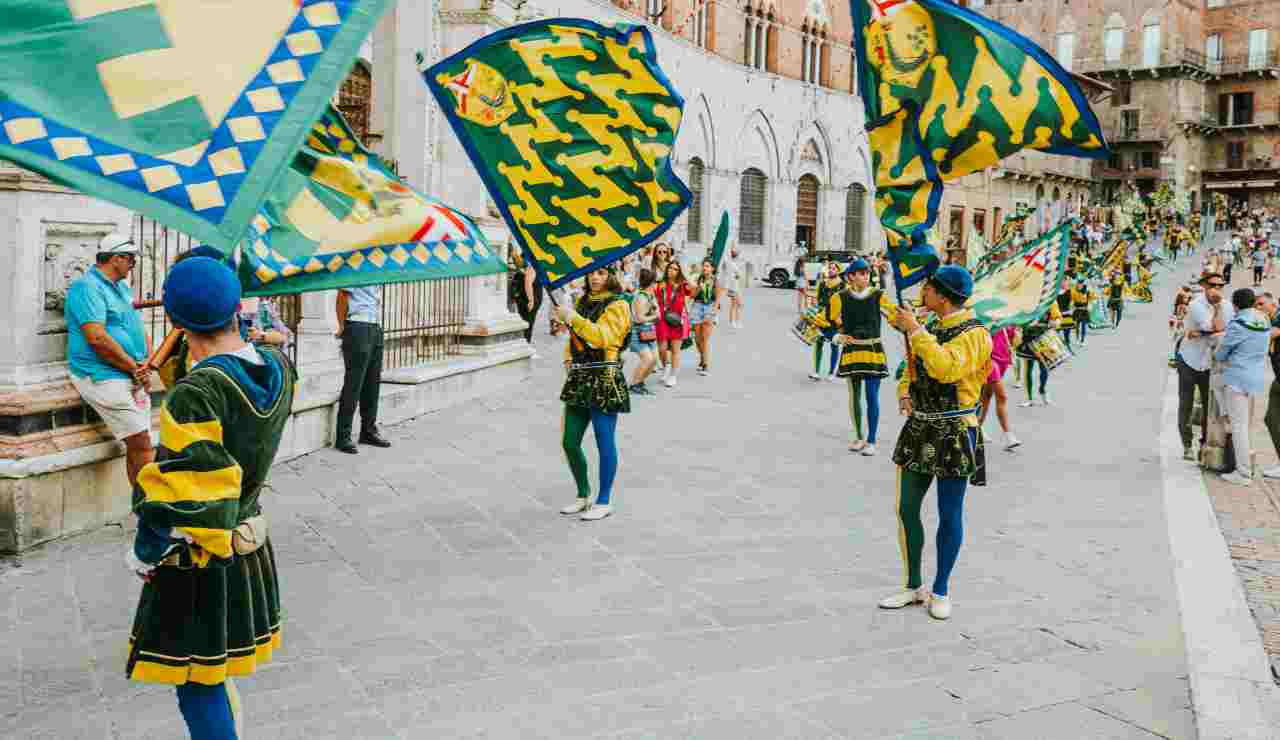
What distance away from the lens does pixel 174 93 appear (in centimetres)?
254

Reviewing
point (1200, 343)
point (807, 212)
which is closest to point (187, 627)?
point (1200, 343)

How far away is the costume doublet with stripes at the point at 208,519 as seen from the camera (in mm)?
2906

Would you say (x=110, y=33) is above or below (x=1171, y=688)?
above

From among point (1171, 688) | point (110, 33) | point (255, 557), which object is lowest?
point (1171, 688)

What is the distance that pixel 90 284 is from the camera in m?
5.72

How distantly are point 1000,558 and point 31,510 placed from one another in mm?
5119

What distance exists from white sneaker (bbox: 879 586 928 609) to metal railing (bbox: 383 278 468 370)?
5.93m

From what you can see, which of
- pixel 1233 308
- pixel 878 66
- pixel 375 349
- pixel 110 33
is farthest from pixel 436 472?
pixel 1233 308

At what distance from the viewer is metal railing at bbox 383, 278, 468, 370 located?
10594 mm

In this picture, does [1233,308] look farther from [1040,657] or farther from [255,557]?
[255,557]

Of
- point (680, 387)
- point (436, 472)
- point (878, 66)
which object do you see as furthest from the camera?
point (680, 387)

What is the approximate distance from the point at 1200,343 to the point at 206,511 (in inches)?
349

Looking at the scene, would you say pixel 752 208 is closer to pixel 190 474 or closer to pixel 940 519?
pixel 940 519

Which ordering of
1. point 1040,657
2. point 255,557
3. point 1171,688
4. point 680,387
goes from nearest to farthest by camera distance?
point 255,557 < point 1171,688 < point 1040,657 < point 680,387
